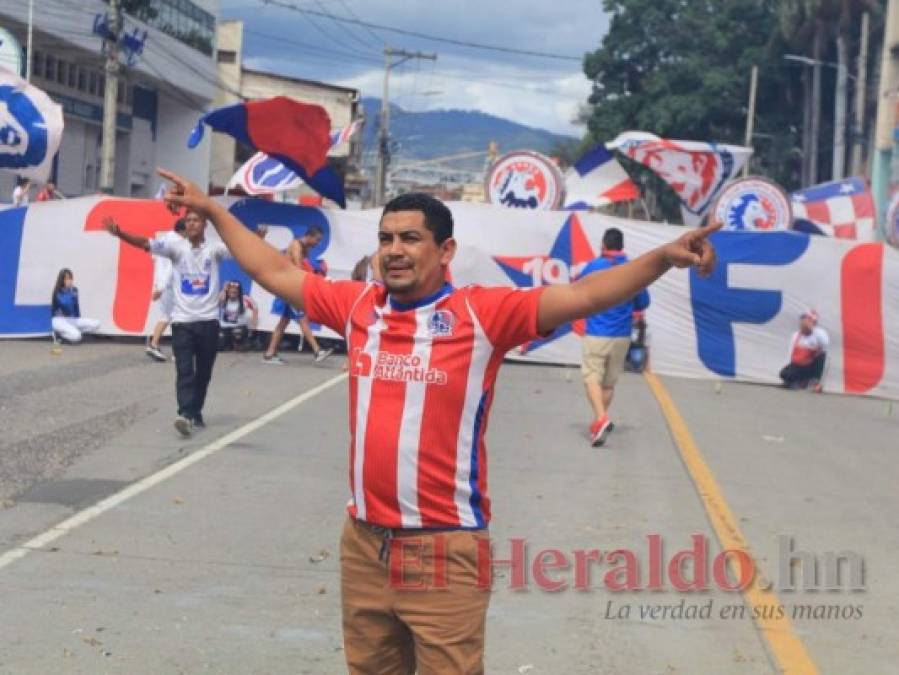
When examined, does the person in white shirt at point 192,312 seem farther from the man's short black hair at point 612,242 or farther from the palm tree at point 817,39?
the palm tree at point 817,39

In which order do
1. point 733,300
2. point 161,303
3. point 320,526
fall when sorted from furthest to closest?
1. point 733,300
2. point 161,303
3. point 320,526

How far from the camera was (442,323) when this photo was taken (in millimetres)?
4219

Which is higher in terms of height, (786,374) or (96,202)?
(96,202)

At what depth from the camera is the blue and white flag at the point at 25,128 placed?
1445 centimetres

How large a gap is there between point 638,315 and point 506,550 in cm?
1295

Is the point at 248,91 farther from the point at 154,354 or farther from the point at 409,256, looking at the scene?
the point at 409,256

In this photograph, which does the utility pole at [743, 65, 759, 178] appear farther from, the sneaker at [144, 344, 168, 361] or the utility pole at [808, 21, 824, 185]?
the sneaker at [144, 344, 168, 361]

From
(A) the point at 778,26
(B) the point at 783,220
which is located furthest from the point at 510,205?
(A) the point at 778,26

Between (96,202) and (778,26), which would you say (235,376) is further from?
(778,26)

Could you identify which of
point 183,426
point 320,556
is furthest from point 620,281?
point 183,426

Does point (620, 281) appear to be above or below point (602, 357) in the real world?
above

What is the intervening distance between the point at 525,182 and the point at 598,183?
2.62 meters

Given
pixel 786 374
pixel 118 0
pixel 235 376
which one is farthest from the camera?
pixel 118 0

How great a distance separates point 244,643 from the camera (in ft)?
20.6
